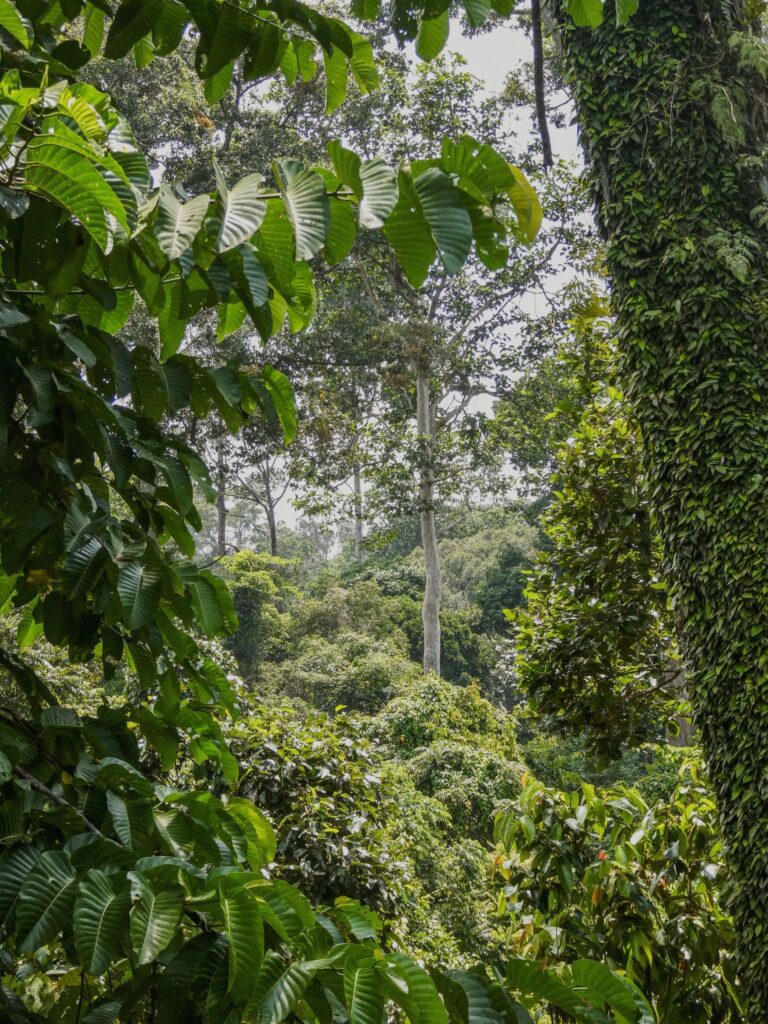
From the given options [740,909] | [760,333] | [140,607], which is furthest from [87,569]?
[760,333]

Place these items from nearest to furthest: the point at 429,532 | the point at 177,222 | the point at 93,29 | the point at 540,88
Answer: the point at 177,222, the point at 93,29, the point at 540,88, the point at 429,532

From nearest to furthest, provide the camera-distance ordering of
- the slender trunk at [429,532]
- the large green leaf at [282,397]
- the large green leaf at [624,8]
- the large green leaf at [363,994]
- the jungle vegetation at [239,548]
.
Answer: the large green leaf at [363,994], the jungle vegetation at [239,548], the large green leaf at [624,8], the large green leaf at [282,397], the slender trunk at [429,532]

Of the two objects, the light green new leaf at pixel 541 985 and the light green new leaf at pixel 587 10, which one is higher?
the light green new leaf at pixel 587 10

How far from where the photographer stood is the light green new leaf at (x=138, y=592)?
40.8 inches

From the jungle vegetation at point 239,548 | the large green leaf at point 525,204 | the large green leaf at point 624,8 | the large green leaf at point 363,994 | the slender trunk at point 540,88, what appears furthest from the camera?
the slender trunk at point 540,88

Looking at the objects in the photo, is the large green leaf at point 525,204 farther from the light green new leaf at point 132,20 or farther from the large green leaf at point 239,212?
the light green new leaf at point 132,20

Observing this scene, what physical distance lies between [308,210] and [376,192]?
0.07 meters

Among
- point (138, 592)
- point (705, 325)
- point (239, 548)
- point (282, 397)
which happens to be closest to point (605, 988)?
point (138, 592)

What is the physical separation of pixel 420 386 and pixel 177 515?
1294 centimetres

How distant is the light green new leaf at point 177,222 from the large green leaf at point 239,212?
0.02 metres

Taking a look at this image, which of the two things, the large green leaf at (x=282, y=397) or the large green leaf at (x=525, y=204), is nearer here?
the large green leaf at (x=525, y=204)

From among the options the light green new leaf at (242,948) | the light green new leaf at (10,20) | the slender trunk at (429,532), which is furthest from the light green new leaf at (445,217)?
the slender trunk at (429,532)

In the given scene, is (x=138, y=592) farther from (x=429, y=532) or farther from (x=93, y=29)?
(x=429, y=532)

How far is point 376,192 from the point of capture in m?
0.87
